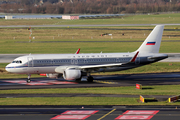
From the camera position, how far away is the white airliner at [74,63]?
42.5 m

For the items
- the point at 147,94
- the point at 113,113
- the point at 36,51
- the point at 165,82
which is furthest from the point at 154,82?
the point at 36,51

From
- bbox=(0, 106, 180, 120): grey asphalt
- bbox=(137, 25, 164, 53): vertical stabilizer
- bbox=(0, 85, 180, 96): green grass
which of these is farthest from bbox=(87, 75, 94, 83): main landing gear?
bbox=(0, 106, 180, 120): grey asphalt

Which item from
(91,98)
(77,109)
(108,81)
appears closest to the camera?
(77,109)

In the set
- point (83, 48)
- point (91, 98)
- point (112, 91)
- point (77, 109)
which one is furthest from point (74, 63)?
point (83, 48)

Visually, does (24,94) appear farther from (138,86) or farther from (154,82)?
(154,82)

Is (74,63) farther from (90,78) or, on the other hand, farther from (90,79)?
(90,79)

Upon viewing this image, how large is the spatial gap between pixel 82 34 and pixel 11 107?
266 ft

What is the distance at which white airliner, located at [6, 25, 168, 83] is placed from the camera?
139 feet

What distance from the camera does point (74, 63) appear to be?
43.7m

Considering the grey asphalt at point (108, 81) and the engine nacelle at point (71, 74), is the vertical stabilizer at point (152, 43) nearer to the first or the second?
the grey asphalt at point (108, 81)

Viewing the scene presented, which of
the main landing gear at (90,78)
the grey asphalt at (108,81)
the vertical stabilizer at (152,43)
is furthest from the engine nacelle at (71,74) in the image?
the vertical stabilizer at (152,43)

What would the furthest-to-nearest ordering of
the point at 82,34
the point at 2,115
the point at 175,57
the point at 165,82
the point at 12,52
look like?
the point at 82,34
the point at 12,52
the point at 175,57
the point at 165,82
the point at 2,115

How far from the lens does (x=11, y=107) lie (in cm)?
2888

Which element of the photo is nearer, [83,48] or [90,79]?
[90,79]
